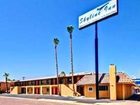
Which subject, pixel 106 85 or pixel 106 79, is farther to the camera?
pixel 106 79

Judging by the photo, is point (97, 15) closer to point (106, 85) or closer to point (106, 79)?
point (106, 79)

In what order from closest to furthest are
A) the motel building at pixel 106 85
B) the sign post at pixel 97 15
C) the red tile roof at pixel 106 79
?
the motel building at pixel 106 85 → the red tile roof at pixel 106 79 → the sign post at pixel 97 15

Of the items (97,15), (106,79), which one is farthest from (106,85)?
(97,15)

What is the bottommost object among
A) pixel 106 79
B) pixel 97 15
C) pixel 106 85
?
pixel 106 85

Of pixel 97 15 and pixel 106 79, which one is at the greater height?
pixel 97 15

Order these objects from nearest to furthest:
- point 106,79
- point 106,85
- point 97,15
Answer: point 106,85 < point 106,79 < point 97,15

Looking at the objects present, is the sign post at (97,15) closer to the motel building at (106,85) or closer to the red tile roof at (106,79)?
the motel building at (106,85)

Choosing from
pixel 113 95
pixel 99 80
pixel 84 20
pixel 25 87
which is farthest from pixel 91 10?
pixel 25 87

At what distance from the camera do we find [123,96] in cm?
5716

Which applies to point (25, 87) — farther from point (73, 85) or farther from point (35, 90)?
point (73, 85)

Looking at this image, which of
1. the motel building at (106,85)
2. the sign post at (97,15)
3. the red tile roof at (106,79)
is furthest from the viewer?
the sign post at (97,15)

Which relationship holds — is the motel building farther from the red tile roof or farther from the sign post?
the sign post

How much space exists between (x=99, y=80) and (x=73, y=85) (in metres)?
14.2

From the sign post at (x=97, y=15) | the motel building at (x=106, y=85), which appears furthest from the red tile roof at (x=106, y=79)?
the sign post at (x=97, y=15)
